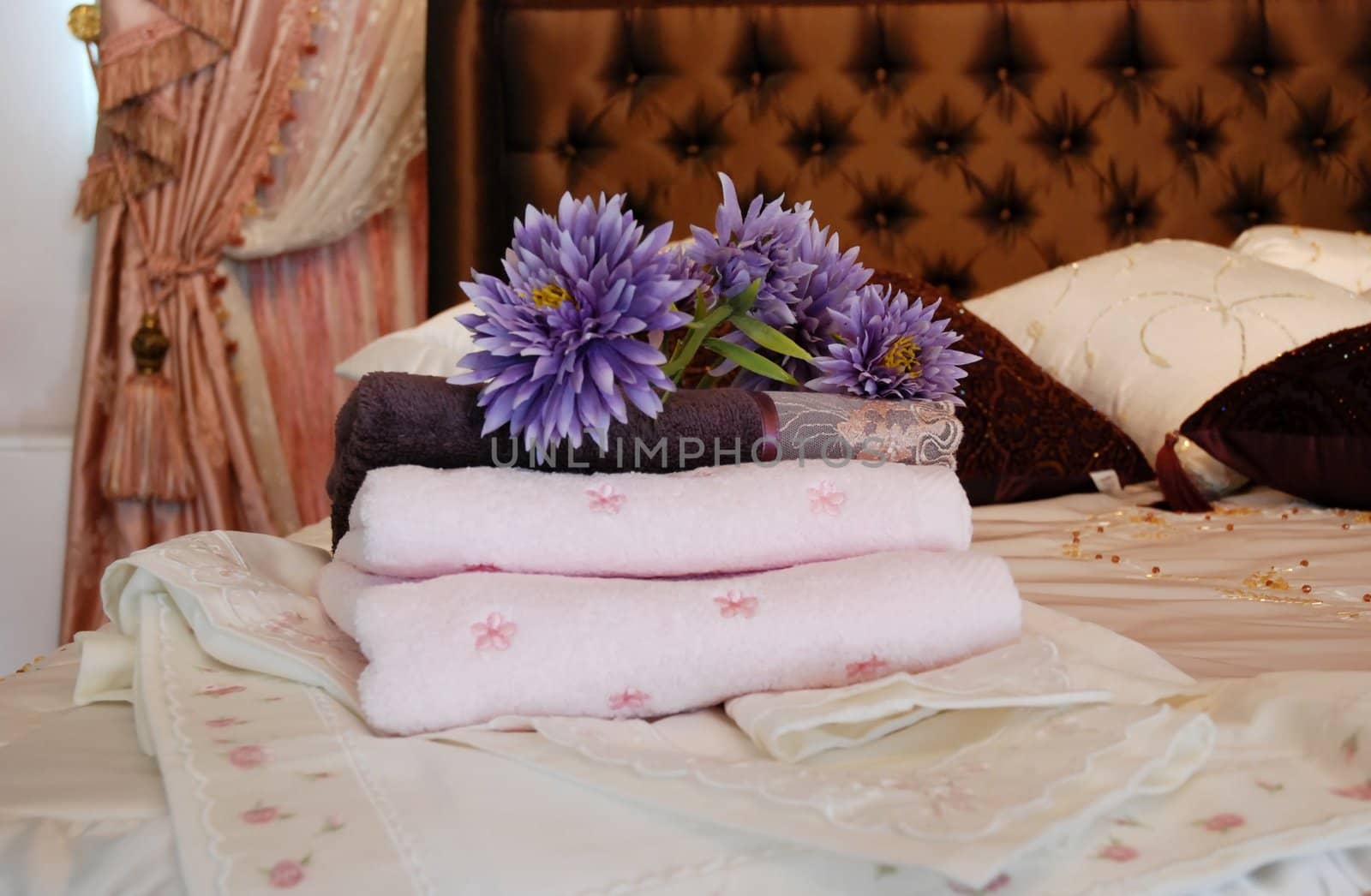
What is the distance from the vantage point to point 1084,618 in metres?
0.67

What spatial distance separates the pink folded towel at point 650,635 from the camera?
437 mm

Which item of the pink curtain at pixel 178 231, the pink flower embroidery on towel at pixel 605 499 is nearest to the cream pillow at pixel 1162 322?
the pink flower embroidery on towel at pixel 605 499

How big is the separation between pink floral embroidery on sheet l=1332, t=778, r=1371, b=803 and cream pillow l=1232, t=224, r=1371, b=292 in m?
1.08

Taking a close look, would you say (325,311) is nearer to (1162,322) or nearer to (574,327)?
(1162,322)

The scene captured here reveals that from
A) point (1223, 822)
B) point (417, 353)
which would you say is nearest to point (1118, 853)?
point (1223, 822)

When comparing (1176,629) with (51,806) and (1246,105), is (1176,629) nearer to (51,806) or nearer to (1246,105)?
(51,806)

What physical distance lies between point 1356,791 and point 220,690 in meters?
0.44

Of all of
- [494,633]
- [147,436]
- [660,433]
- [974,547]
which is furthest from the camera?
[147,436]

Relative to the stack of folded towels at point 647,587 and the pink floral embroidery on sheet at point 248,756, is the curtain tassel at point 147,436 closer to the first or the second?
the stack of folded towels at point 647,587

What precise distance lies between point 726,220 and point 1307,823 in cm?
40

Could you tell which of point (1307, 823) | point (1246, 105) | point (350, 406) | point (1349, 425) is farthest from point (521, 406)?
point (1246, 105)

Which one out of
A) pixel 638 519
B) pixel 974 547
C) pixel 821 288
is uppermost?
pixel 821 288

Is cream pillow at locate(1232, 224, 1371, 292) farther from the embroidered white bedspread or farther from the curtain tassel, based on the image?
the curtain tassel

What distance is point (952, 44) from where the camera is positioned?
5.24ft
